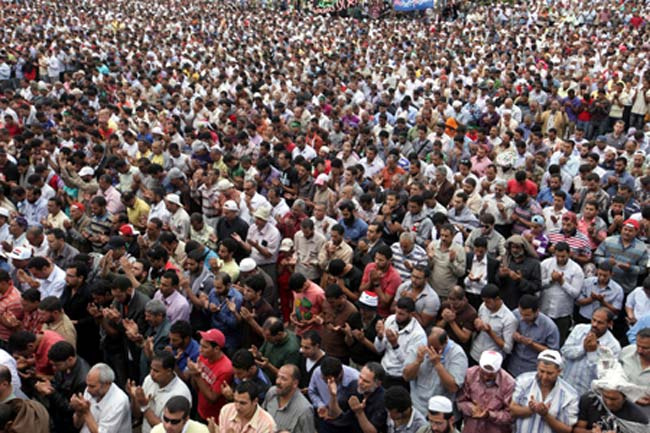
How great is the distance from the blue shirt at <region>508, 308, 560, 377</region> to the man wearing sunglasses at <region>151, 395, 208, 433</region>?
2.62m

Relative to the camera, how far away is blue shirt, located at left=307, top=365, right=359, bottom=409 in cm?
451

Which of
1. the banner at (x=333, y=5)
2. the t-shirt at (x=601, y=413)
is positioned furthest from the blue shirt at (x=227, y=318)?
the banner at (x=333, y=5)

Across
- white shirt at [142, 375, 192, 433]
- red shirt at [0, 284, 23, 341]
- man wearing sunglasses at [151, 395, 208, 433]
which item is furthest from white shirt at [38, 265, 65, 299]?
man wearing sunglasses at [151, 395, 208, 433]

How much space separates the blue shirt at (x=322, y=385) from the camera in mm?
4514

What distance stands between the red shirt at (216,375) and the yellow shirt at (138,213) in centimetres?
334

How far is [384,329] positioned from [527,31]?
2184 centimetres

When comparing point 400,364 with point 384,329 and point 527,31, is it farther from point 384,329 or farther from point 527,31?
point 527,31

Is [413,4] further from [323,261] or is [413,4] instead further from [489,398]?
[489,398]

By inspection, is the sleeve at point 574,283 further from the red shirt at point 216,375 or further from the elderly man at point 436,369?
the red shirt at point 216,375

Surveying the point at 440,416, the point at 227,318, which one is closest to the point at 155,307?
the point at 227,318

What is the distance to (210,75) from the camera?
53.9ft

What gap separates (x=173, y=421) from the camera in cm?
392

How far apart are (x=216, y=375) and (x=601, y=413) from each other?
260cm

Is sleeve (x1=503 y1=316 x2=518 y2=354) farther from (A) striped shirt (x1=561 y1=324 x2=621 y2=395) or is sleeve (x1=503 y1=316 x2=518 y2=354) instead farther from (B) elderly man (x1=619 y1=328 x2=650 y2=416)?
(B) elderly man (x1=619 y1=328 x2=650 y2=416)
